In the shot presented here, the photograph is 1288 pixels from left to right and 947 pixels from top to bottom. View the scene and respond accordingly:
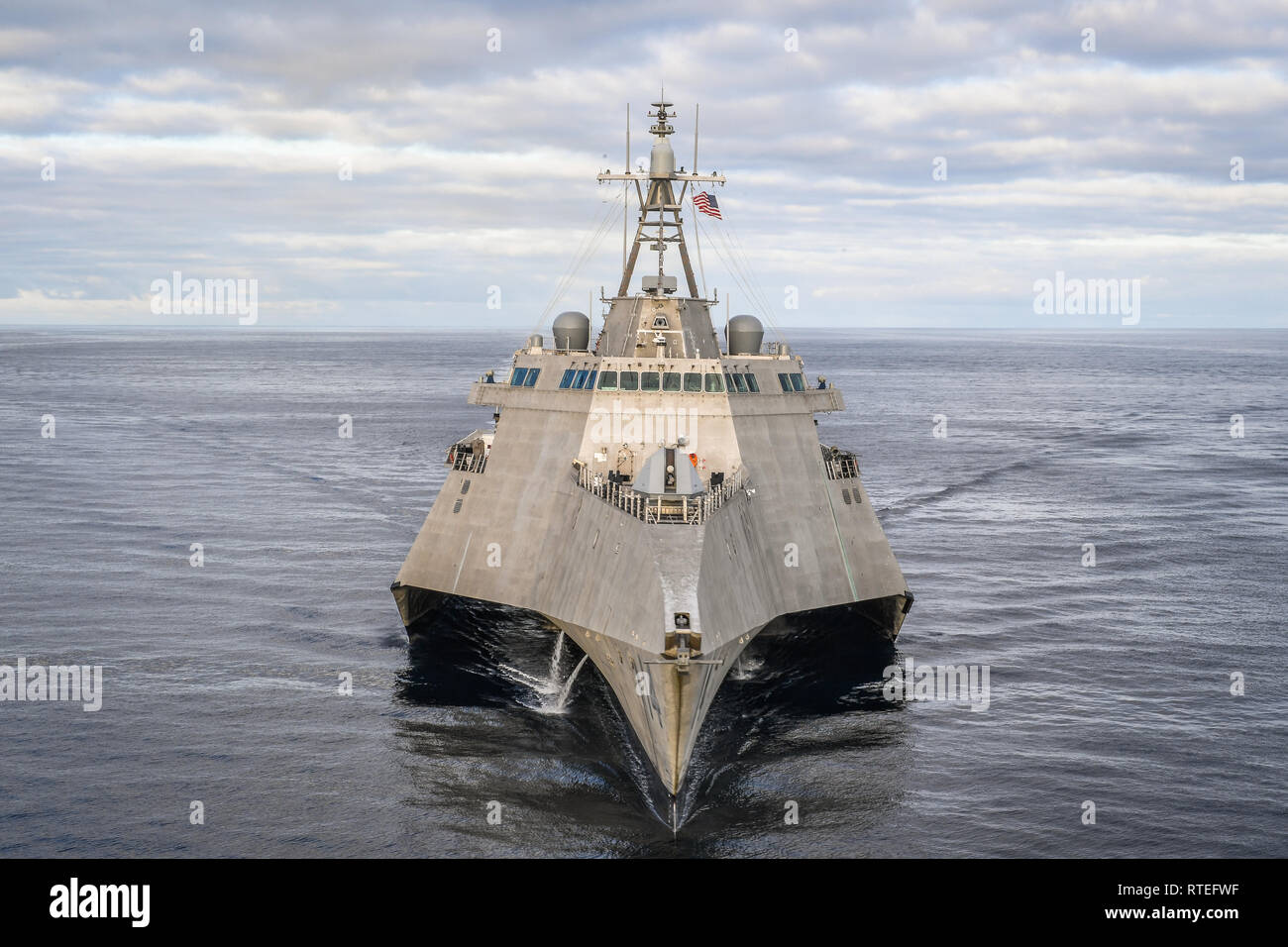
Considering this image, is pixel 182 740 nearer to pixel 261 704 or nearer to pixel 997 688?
pixel 261 704

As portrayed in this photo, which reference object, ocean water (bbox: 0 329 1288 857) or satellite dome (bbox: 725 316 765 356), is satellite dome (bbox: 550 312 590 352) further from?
ocean water (bbox: 0 329 1288 857)

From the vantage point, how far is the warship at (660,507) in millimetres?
26297

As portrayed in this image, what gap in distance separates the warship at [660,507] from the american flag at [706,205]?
64 mm

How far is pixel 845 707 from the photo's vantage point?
32938mm

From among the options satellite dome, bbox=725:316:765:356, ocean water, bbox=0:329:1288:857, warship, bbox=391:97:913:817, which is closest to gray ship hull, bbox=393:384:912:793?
warship, bbox=391:97:913:817

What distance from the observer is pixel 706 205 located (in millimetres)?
38656

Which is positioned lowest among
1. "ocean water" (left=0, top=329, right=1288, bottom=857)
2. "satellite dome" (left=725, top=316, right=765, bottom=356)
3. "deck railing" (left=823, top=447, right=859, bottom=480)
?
"ocean water" (left=0, top=329, right=1288, bottom=857)

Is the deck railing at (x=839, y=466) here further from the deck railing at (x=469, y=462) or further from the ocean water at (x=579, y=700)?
the deck railing at (x=469, y=462)

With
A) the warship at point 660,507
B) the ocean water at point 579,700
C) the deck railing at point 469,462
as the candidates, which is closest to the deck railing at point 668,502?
the warship at point 660,507

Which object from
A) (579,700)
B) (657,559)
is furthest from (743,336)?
(657,559)

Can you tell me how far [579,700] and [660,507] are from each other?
7697 millimetres

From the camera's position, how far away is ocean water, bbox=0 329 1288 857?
82.2 feet

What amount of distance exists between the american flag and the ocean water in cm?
1530

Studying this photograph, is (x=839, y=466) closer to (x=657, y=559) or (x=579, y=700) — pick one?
(x=579, y=700)
